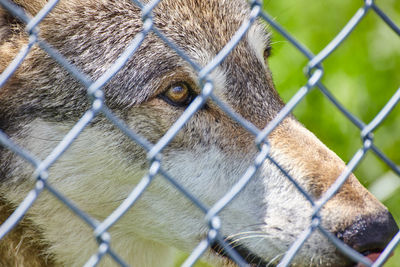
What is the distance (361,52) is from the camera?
5281mm

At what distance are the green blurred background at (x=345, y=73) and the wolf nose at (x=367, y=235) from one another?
2.29 m

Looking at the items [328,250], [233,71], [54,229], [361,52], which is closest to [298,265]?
[328,250]

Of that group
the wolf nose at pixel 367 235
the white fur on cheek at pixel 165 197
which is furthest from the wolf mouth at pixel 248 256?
the wolf nose at pixel 367 235

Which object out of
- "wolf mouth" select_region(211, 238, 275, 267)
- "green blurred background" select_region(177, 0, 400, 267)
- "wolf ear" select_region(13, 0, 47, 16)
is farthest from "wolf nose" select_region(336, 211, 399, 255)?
"green blurred background" select_region(177, 0, 400, 267)

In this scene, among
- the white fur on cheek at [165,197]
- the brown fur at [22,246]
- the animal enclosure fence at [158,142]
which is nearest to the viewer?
the animal enclosure fence at [158,142]

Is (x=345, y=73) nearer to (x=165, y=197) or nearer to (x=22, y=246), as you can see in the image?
(x=165, y=197)

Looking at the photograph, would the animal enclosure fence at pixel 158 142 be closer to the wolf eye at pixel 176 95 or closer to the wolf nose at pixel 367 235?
the wolf nose at pixel 367 235

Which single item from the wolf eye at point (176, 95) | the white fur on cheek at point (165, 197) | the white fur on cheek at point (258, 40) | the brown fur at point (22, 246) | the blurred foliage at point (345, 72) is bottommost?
the brown fur at point (22, 246)

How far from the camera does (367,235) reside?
96.7 inches

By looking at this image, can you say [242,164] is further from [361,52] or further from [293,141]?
[361,52]

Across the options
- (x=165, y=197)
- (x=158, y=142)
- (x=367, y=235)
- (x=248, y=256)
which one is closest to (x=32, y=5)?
(x=165, y=197)

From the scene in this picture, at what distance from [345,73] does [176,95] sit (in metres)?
2.70

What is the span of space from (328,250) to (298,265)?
0.50ft

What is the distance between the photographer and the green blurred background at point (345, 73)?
5012 mm
